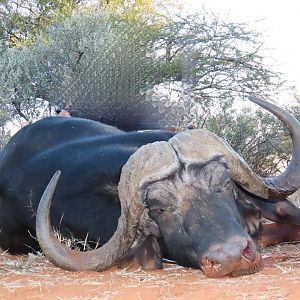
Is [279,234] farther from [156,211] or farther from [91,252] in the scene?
[91,252]

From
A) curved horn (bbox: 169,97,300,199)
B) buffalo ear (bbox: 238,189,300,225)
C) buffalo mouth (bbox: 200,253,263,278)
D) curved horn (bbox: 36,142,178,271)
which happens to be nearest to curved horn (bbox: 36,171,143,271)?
curved horn (bbox: 36,142,178,271)

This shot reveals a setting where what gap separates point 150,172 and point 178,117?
22.1 ft

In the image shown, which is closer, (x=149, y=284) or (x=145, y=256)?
(x=149, y=284)

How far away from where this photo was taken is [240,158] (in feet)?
12.5

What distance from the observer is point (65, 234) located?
14.0 ft

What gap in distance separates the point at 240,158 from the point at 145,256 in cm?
75

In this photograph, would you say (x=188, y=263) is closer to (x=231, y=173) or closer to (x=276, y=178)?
(x=231, y=173)

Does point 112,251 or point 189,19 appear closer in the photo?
point 112,251

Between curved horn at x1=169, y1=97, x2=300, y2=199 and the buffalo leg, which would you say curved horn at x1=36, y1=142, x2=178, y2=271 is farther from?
the buffalo leg

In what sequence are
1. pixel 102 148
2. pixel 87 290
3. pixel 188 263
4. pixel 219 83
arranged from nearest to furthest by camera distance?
1. pixel 87 290
2. pixel 188 263
3. pixel 102 148
4. pixel 219 83

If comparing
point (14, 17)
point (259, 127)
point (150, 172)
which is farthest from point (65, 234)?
point (14, 17)

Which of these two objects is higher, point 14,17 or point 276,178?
point 14,17

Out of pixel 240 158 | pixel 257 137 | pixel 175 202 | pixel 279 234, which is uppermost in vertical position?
pixel 257 137

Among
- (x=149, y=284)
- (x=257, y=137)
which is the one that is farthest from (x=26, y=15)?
(x=149, y=284)
